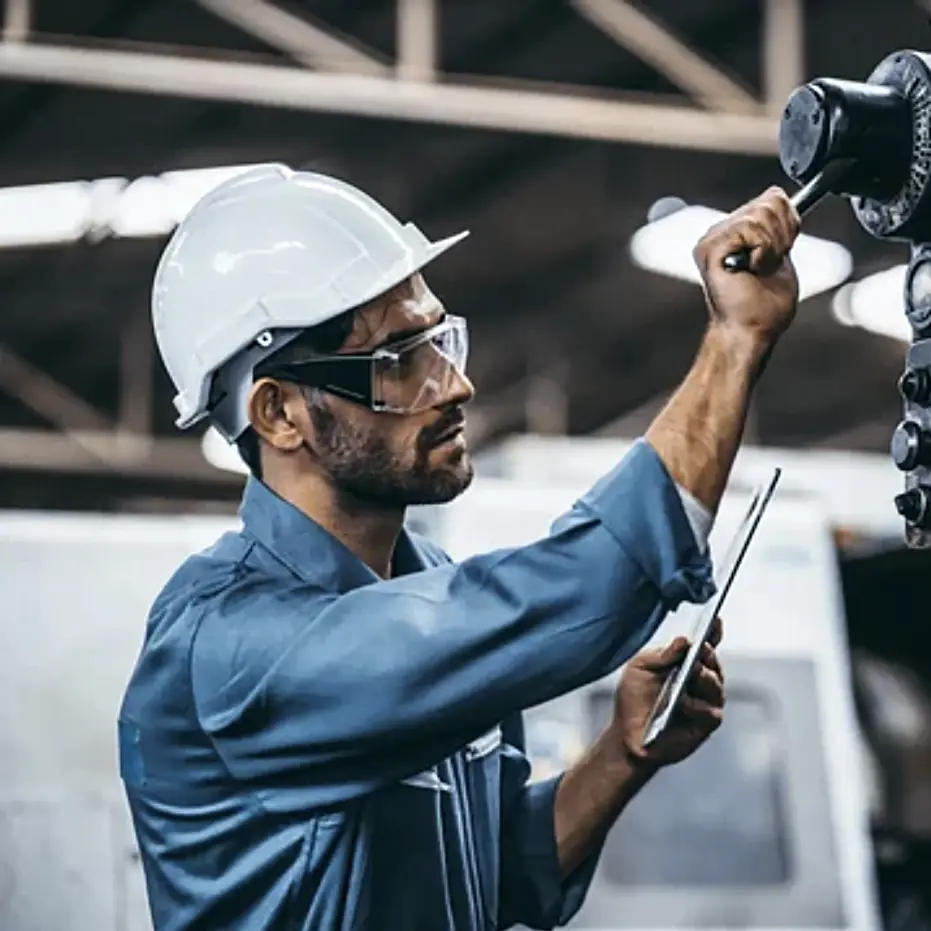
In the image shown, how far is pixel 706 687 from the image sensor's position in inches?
59.4

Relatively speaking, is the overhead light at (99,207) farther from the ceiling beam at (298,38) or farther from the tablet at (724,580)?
the tablet at (724,580)

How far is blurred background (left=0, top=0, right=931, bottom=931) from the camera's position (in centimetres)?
325

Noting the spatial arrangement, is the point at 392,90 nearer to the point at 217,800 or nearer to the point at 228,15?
the point at 228,15

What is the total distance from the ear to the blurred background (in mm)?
1871

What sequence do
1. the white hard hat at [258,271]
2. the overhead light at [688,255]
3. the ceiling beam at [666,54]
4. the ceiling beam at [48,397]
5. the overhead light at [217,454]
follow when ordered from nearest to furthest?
the white hard hat at [258,271] < the ceiling beam at [666,54] < the overhead light at [688,255] < the ceiling beam at [48,397] < the overhead light at [217,454]

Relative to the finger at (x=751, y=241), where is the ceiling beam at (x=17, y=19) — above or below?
above

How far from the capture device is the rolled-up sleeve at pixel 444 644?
1188 millimetres

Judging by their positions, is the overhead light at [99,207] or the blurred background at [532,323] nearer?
the blurred background at [532,323]

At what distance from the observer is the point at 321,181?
151 centimetres

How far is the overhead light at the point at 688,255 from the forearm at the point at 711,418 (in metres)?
5.33

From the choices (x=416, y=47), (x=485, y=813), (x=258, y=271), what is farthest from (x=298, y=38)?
(x=485, y=813)

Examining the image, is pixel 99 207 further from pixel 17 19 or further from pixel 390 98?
pixel 390 98

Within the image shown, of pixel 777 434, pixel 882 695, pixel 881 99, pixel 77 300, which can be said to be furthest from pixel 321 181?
pixel 777 434

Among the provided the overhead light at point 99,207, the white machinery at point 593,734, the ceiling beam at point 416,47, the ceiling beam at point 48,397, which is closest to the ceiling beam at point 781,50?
the ceiling beam at point 416,47
